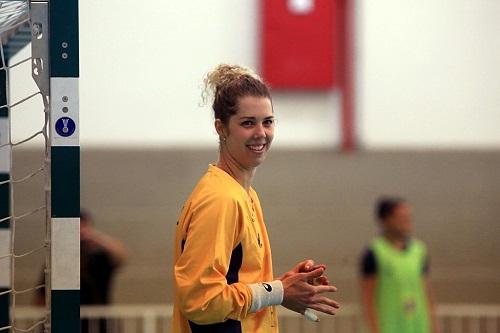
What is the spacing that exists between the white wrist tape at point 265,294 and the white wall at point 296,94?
3842mm

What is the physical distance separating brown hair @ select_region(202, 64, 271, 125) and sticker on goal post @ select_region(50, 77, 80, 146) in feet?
1.03

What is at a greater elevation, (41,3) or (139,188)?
(41,3)

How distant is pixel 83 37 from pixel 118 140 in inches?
24.6

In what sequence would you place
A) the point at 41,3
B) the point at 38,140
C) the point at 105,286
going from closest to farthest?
the point at 41,3 → the point at 105,286 → the point at 38,140

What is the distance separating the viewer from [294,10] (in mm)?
6141

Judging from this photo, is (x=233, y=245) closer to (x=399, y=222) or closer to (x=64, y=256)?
(x=64, y=256)

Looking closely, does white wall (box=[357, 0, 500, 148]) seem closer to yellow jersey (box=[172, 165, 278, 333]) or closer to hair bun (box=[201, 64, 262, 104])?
hair bun (box=[201, 64, 262, 104])

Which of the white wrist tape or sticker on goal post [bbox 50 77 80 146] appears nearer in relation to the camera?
the white wrist tape

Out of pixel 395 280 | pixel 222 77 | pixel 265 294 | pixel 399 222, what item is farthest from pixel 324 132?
pixel 265 294

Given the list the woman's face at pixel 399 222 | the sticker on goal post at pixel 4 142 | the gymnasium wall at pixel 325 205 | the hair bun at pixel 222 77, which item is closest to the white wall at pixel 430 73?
the gymnasium wall at pixel 325 205

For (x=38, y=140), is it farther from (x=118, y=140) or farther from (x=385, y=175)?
(x=385, y=175)

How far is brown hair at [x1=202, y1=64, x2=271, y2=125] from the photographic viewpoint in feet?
8.06

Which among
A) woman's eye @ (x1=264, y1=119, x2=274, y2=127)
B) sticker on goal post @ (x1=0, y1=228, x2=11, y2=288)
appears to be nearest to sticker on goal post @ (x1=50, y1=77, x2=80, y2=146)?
woman's eye @ (x1=264, y1=119, x2=274, y2=127)

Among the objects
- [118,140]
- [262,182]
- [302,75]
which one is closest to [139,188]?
[118,140]
